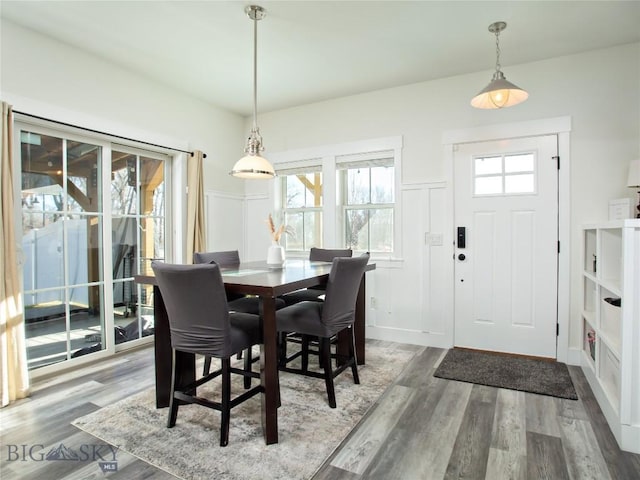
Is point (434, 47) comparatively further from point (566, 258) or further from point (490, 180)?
point (566, 258)

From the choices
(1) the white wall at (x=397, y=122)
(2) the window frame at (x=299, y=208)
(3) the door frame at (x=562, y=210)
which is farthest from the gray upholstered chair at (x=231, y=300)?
(3) the door frame at (x=562, y=210)

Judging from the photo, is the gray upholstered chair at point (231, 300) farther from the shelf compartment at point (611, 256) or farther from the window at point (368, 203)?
the shelf compartment at point (611, 256)

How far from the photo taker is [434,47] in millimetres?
3059

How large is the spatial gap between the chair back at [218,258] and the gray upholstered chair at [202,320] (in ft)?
3.39

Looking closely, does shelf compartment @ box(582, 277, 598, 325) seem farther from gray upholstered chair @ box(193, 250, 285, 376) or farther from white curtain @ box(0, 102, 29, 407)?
white curtain @ box(0, 102, 29, 407)

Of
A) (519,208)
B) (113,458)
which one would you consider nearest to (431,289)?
(519,208)

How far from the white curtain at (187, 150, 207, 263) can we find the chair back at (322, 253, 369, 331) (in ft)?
6.97

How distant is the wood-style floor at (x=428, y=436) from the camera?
5.86 feet

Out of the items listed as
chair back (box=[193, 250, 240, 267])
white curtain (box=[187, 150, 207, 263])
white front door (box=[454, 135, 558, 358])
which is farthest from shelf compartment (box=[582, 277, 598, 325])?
white curtain (box=[187, 150, 207, 263])

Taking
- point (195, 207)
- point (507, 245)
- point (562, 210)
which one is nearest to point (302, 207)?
point (195, 207)

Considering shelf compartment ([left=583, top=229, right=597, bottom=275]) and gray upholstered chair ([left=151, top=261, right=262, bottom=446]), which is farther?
shelf compartment ([left=583, top=229, right=597, bottom=275])

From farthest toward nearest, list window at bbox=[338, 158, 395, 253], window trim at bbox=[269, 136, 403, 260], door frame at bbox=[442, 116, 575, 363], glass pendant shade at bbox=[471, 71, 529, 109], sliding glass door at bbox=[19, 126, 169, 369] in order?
window at bbox=[338, 158, 395, 253], window trim at bbox=[269, 136, 403, 260], door frame at bbox=[442, 116, 575, 363], sliding glass door at bbox=[19, 126, 169, 369], glass pendant shade at bbox=[471, 71, 529, 109]

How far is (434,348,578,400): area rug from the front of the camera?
8.92ft

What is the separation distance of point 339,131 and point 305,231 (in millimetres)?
1262
